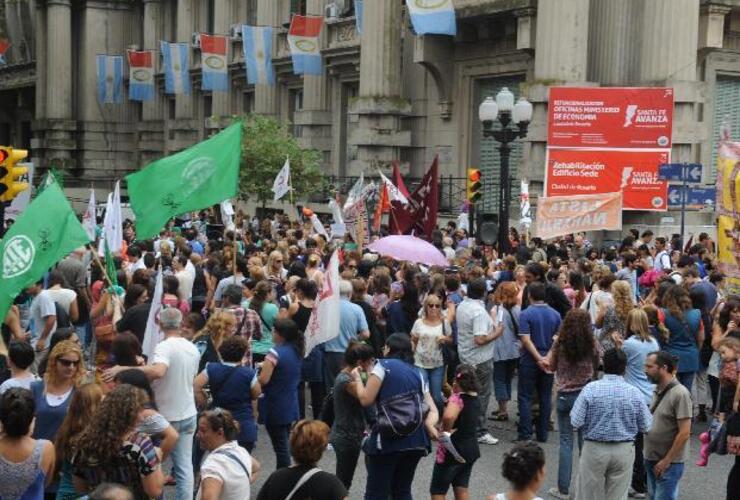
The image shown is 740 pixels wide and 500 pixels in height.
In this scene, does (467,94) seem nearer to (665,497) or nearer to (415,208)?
(415,208)

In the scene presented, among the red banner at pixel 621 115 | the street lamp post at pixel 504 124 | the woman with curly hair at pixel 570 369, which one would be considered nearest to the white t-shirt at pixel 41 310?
the woman with curly hair at pixel 570 369

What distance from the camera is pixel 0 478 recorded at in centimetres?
622

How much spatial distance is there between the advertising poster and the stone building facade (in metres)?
5.11

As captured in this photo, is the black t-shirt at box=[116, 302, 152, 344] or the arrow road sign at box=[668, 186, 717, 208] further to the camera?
the arrow road sign at box=[668, 186, 717, 208]

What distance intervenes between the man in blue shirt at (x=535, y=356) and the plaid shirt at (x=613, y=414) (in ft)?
10.8

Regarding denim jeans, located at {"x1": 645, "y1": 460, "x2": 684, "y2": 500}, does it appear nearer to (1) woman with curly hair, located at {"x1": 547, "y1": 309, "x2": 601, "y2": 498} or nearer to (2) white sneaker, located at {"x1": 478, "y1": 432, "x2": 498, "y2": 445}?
(1) woman with curly hair, located at {"x1": 547, "y1": 309, "x2": 601, "y2": 498}

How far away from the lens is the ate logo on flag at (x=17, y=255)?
8.62 m

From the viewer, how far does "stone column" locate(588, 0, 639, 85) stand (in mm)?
25328

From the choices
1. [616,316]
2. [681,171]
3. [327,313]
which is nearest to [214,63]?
[681,171]

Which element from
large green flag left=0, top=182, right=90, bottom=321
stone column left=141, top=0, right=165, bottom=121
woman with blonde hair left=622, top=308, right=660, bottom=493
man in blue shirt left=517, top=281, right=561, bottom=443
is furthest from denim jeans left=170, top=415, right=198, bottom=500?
stone column left=141, top=0, right=165, bottom=121

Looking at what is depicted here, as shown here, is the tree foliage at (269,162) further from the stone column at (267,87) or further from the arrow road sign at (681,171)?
the arrow road sign at (681,171)

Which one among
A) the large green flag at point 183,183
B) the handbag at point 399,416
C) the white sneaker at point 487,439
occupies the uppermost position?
the large green flag at point 183,183

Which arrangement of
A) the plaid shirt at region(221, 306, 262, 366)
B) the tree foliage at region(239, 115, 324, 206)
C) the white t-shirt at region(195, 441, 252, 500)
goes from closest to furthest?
the white t-shirt at region(195, 441, 252, 500) → the plaid shirt at region(221, 306, 262, 366) → the tree foliage at region(239, 115, 324, 206)

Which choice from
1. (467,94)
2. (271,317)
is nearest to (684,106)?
(467,94)
